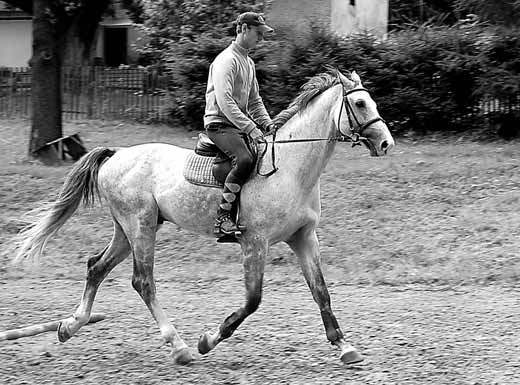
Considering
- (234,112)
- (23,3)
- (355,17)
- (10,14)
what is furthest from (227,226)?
(10,14)

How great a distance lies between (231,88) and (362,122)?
1.09 metres

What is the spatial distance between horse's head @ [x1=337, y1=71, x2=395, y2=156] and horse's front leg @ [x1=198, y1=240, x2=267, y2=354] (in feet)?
3.68

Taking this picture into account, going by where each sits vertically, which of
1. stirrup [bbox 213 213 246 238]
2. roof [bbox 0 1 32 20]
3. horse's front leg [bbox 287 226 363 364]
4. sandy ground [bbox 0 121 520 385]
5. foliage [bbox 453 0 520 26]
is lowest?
sandy ground [bbox 0 121 520 385]

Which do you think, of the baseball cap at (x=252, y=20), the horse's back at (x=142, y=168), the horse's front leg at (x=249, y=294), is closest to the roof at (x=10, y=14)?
the horse's back at (x=142, y=168)

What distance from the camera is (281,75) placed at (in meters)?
18.9

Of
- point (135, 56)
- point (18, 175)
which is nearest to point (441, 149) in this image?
point (18, 175)

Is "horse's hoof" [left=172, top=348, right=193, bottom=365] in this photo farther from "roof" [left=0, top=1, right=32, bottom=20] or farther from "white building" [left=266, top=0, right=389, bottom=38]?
"roof" [left=0, top=1, right=32, bottom=20]

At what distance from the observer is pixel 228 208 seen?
713 centimetres

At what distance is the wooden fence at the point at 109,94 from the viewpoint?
23641 millimetres

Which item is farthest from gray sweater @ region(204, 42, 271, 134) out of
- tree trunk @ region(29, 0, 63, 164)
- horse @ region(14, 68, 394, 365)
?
Answer: tree trunk @ region(29, 0, 63, 164)

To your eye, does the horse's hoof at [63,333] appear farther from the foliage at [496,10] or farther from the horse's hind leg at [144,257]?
the foliage at [496,10]

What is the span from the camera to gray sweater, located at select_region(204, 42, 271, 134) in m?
7.02

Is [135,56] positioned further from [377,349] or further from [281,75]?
[377,349]

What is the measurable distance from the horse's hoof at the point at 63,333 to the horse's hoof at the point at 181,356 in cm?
103
